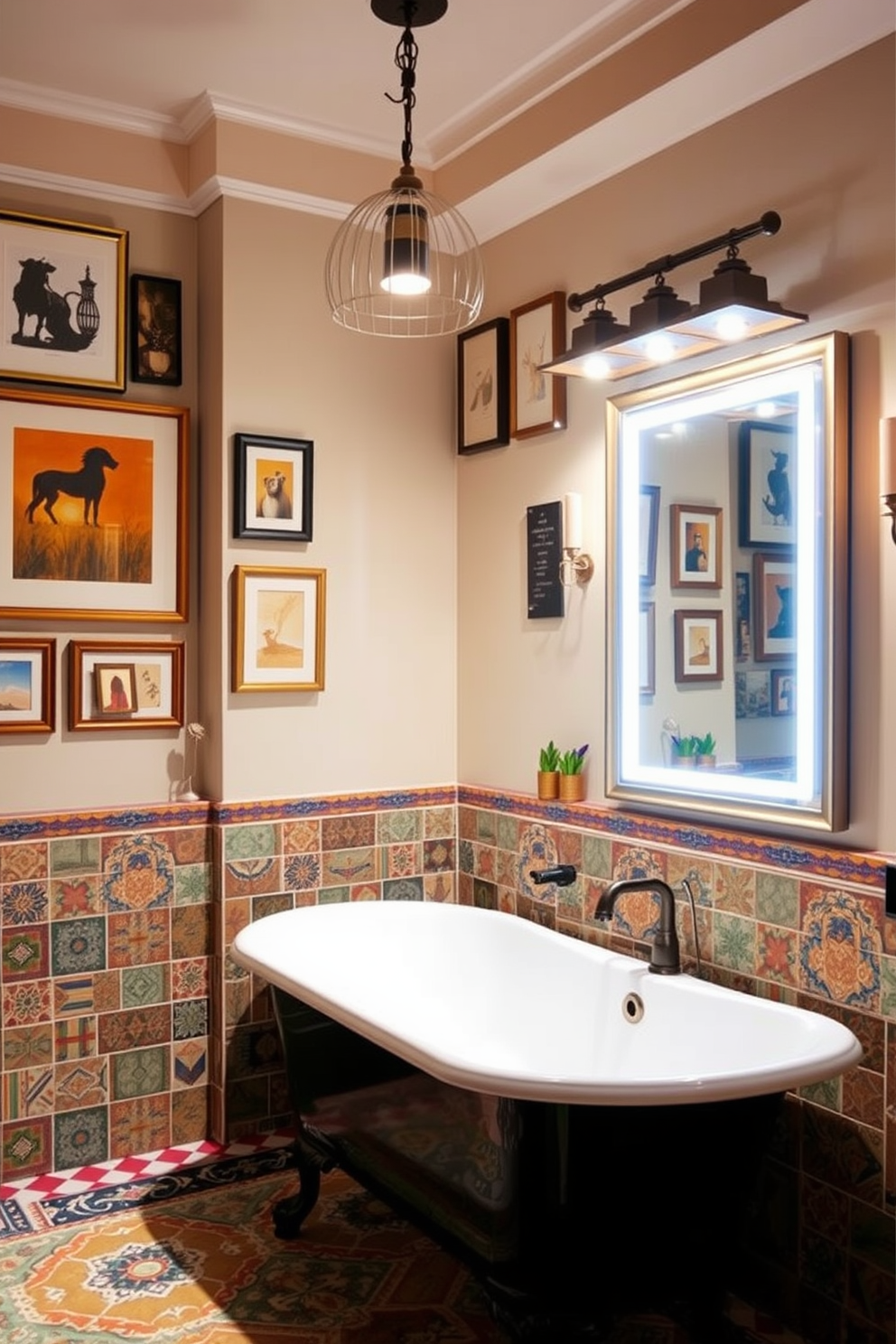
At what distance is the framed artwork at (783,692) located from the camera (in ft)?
8.09

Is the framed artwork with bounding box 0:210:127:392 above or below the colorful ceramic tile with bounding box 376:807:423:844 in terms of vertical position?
above

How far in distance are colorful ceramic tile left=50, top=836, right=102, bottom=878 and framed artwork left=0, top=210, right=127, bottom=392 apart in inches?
48.6

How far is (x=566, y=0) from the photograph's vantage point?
265 centimetres

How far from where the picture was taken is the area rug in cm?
242

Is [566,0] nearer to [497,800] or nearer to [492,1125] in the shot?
[497,800]

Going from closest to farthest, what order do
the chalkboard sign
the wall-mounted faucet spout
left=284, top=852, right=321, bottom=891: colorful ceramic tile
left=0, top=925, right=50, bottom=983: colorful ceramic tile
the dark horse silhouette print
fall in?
the wall-mounted faucet spout, left=0, top=925, right=50, bottom=983: colorful ceramic tile, the dark horse silhouette print, the chalkboard sign, left=284, top=852, right=321, bottom=891: colorful ceramic tile

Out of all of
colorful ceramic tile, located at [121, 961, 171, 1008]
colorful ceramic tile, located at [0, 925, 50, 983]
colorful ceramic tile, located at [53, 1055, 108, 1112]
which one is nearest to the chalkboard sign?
colorful ceramic tile, located at [121, 961, 171, 1008]

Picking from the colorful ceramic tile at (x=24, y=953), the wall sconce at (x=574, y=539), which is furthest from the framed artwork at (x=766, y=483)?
the colorful ceramic tile at (x=24, y=953)

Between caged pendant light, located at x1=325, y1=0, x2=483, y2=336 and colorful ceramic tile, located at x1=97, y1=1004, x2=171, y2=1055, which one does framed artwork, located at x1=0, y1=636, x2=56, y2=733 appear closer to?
colorful ceramic tile, located at x1=97, y1=1004, x2=171, y2=1055

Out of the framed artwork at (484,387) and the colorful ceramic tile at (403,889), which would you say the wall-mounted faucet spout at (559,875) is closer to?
the colorful ceramic tile at (403,889)

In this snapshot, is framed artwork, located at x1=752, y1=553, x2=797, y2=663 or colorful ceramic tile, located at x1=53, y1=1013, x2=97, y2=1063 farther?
colorful ceramic tile, located at x1=53, y1=1013, x2=97, y2=1063

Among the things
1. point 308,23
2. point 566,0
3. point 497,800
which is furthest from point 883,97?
point 497,800

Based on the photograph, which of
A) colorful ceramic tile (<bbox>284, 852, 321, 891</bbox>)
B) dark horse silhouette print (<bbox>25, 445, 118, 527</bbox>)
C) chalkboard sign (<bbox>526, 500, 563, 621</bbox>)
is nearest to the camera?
dark horse silhouette print (<bbox>25, 445, 118, 527</bbox>)

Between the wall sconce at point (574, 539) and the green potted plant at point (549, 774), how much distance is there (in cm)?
48
